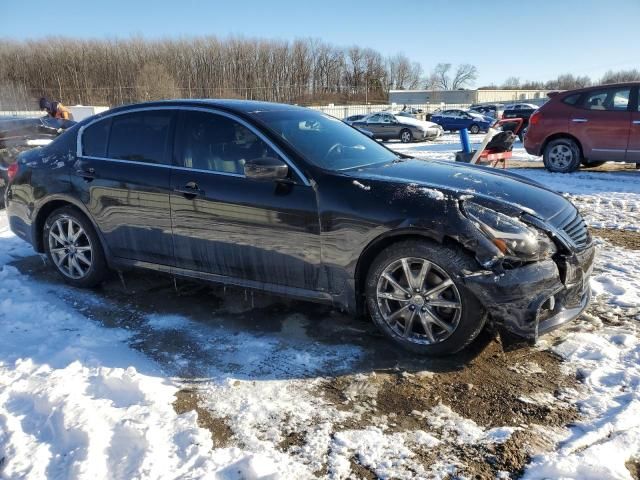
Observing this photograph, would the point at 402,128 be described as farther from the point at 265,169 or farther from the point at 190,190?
the point at 265,169

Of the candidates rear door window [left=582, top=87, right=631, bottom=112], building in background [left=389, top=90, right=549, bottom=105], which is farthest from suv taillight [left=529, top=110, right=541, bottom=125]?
building in background [left=389, top=90, right=549, bottom=105]

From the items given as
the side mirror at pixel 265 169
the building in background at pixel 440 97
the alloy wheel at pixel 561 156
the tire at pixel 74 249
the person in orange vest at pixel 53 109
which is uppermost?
the building in background at pixel 440 97

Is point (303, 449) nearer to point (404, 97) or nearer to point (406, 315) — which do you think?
point (406, 315)

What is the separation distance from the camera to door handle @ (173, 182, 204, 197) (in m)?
3.87

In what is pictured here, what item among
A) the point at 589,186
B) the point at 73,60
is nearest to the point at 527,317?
the point at 589,186

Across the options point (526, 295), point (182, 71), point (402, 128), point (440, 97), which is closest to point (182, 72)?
point (182, 71)

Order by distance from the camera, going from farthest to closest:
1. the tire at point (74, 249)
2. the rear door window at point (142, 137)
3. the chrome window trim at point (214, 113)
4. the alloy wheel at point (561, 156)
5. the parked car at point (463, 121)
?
the parked car at point (463, 121) → the alloy wheel at point (561, 156) → the tire at point (74, 249) → the rear door window at point (142, 137) → the chrome window trim at point (214, 113)

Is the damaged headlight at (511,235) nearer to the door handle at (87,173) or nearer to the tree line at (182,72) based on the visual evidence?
the door handle at (87,173)

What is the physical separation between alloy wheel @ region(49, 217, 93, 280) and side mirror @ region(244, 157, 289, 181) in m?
1.99

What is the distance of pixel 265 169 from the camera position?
11.3 feet

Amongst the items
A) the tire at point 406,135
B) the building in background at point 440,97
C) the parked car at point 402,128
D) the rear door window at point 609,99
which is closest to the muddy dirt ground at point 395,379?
the rear door window at point 609,99

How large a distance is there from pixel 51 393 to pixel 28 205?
2.61 meters

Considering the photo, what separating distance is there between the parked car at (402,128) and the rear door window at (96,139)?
727 inches

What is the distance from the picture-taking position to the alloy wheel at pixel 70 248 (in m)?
4.66
